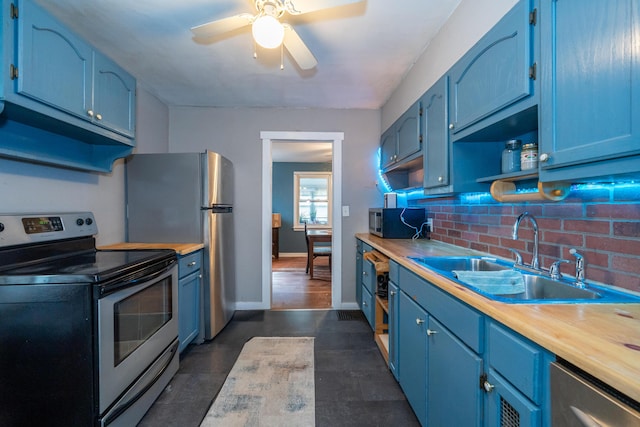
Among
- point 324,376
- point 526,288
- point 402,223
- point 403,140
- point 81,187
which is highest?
point 403,140

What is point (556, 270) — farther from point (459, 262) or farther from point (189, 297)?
point (189, 297)

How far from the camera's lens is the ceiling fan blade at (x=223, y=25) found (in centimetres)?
146

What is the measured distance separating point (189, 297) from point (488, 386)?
212 centimetres

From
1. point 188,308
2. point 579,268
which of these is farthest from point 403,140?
point 188,308

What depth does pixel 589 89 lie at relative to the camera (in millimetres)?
841

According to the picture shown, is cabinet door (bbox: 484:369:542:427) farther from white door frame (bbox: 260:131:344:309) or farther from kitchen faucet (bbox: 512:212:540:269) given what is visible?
white door frame (bbox: 260:131:344:309)

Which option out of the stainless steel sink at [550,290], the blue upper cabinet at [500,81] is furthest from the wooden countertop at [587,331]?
the blue upper cabinet at [500,81]

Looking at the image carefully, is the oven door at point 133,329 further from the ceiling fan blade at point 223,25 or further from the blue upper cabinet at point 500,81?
the blue upper cabinet at point 500,81

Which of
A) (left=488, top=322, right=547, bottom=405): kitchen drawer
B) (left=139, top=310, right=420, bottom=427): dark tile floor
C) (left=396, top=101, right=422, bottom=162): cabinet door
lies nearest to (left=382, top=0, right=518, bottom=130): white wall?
(left=396, top=101, right=422, bottom=162): cabinet door

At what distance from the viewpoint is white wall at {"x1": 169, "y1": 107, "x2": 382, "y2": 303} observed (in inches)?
129

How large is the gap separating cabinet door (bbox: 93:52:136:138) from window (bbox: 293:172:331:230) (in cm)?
483

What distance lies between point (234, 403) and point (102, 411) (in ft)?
2.25

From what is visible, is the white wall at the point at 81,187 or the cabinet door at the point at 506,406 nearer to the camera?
the cabinet door at the point at 506,406

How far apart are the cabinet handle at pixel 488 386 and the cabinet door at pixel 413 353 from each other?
1.45 feet
